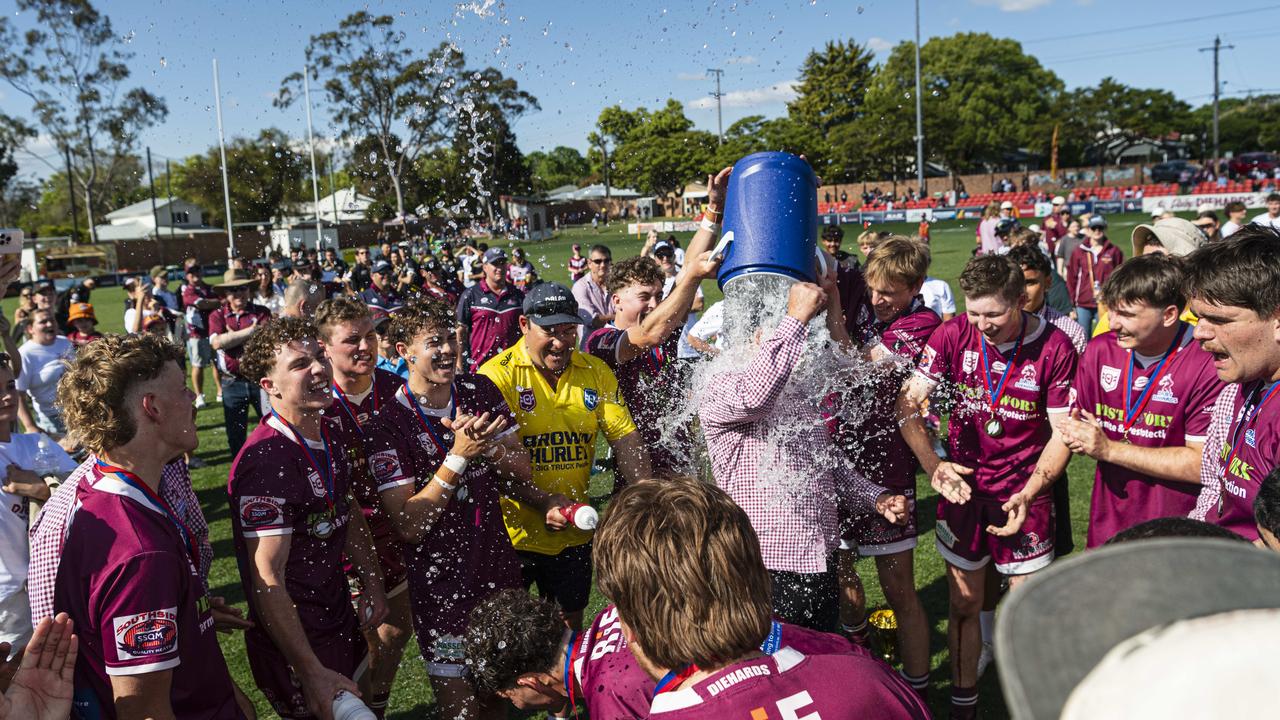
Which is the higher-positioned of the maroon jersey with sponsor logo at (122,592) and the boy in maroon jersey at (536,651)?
the maroon jersey with sponsor logo at (122,592)

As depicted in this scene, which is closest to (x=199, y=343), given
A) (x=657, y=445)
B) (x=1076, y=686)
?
(x=657, y=445)

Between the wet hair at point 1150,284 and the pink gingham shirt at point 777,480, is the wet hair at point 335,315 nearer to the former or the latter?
the pink gingham shirt at point 777,480

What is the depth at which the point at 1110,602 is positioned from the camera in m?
0.74

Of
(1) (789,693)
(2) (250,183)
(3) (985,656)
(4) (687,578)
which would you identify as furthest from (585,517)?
(2) (250,183)

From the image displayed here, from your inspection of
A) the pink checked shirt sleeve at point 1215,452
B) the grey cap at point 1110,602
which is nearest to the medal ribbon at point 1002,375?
the pink checked shirt sleeve at point 1215,452

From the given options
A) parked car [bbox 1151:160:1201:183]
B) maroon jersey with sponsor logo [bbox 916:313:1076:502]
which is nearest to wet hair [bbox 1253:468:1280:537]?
maroon jersey with sponsor logo [bbox 916:313:1076:502]

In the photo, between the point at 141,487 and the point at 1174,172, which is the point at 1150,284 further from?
the point at 1174,172

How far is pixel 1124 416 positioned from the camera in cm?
359

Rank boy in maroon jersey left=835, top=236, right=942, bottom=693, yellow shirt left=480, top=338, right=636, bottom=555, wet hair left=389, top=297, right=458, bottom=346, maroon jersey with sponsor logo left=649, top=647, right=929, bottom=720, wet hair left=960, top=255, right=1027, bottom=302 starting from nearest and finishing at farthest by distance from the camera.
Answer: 1. maroon jersey with sponsor logo left=649, top=647, right=929, bottom=720
2. wet hair left=389, top=297, right=458, bottom=346
3. wet hair left=960, top=255, right=1027, bottom=302
4. yellow shirt left=480, top=338, right=636, bottom=555
5. boy in maroon jersey left=835, top=236, right=942, bottom=693

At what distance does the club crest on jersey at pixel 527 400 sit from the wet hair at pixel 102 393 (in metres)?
1.67

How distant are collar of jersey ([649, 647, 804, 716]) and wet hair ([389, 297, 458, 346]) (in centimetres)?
231

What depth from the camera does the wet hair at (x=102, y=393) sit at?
243 cm

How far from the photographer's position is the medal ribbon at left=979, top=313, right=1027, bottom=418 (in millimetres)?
3896

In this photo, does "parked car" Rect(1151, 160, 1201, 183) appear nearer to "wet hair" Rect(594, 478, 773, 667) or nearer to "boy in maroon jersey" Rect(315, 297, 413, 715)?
"boy in maroon jersey" Rect(315, 297, 413, 715)
